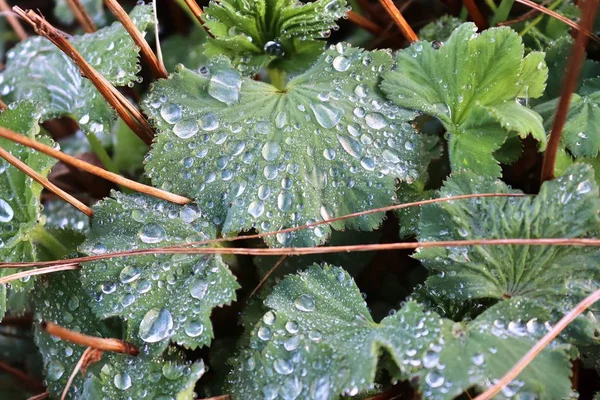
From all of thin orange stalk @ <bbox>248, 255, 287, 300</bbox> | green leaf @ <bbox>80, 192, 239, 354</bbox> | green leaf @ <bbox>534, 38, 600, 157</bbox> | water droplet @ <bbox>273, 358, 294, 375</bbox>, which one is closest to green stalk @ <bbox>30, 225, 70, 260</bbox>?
green leaf @ <bbox>80, 192, 239, 354</bbox>

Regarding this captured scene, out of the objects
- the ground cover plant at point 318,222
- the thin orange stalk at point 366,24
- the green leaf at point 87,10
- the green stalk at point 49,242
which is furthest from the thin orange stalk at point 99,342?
the green leaf at point 87,10

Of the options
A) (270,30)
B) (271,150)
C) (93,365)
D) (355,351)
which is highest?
(270,30)

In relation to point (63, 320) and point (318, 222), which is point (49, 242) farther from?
point (318, 222)

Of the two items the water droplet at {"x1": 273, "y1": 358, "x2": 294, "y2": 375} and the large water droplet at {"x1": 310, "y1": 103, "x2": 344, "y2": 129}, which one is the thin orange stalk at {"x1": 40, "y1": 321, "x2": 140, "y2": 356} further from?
the large water droplet at {"x1": 310, "y1": 103, "x2": 344, "y2": 129}

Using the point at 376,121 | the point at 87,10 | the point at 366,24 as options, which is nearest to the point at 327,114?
the point at 376,121

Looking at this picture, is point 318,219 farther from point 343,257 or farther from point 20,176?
point 20,176

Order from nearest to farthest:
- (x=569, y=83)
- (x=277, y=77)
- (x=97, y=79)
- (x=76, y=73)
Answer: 1. (x=569, y=83)
2. (x=97, y=79)
3. (x=277, y=77)
4. (x=76, y=73)
